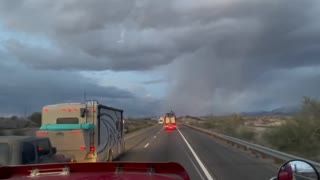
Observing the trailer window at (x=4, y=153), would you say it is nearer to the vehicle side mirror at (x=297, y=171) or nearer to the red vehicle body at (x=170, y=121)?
the vehicle side mirror at (x=297, y=171)

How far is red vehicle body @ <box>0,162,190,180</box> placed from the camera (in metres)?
4.94

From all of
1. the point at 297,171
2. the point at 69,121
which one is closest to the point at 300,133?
the point at 69,121

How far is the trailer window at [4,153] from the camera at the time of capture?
1129 cm

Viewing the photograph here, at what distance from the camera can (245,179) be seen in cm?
1688

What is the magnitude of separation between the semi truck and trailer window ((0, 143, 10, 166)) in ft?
22.0

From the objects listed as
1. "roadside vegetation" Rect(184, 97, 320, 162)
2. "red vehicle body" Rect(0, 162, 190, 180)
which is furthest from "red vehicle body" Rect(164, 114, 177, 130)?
"red vehicle body" Rect(0, 162, 190, 180)

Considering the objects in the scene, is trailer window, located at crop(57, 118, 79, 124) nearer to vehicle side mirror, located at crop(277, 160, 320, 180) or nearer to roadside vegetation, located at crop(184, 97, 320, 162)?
roadside vegetation, located at crop(184, 97, 320, 162)

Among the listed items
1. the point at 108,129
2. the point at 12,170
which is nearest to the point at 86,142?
the point at 108,129

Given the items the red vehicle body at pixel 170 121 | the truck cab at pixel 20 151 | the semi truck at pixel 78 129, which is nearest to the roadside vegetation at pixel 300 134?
the semi truck at pixel 78 129

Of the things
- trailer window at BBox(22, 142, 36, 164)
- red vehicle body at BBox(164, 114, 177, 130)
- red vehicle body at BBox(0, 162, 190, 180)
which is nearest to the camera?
red vehicle body at BBox(0, 162, 190, 180)

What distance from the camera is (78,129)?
19.0 m

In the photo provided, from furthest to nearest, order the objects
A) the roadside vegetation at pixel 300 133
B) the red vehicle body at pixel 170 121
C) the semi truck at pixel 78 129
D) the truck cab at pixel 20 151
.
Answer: the red vehicle body at pixel 170 121, the roadside vegetation at pixel 300 133, the semi truck at pixel 78 129, the truck cab at pixel 20 151

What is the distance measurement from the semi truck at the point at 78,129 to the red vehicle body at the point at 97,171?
514 inches

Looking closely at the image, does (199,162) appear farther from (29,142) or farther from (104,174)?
(104,174)
